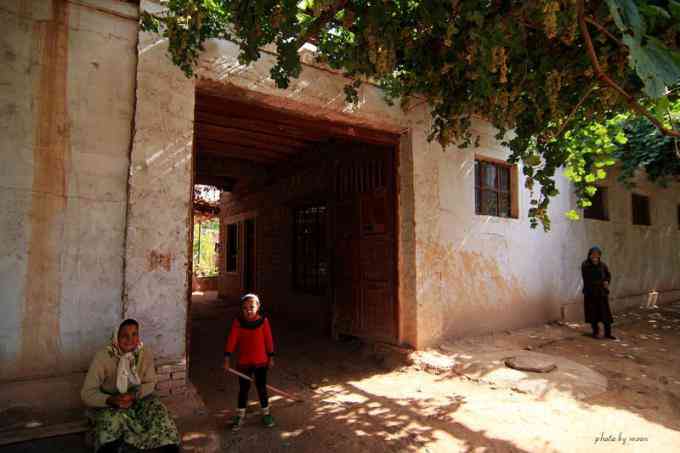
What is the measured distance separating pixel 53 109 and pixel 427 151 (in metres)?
4.31

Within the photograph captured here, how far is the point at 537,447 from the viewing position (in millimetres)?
3148

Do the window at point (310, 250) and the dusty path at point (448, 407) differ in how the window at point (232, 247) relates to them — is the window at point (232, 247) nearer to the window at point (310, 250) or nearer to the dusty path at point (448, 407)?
the window at point (310, 250)

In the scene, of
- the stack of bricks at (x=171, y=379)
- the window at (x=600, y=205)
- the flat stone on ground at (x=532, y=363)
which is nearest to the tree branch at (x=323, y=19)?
the stack of bricks at (x=171, y=379)

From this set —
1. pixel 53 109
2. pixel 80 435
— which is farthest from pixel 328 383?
pixel 53 109

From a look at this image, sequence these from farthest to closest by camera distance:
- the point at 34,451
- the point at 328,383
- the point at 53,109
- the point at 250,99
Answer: the point at 328,383, the point at 250,99, the point at 53,109, the point at 34,451

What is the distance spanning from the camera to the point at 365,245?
6371 millimetres

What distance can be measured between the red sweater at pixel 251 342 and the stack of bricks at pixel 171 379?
476 mm

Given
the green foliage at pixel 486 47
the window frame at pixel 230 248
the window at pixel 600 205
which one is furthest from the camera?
the window frame at pixel 230 248

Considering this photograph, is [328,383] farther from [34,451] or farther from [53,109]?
[53,109]

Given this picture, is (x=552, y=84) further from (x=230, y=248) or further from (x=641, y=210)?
(x=230, y=248)

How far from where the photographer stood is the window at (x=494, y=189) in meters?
6.63

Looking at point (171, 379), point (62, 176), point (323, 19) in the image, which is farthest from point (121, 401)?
point (323, 19)

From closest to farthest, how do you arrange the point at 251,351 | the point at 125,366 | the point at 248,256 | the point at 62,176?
1. the point at 125,366
2. the point at 62,176
3. the point at 251,351
4. the point at 248,256

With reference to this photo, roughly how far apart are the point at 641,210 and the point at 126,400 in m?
11.9
